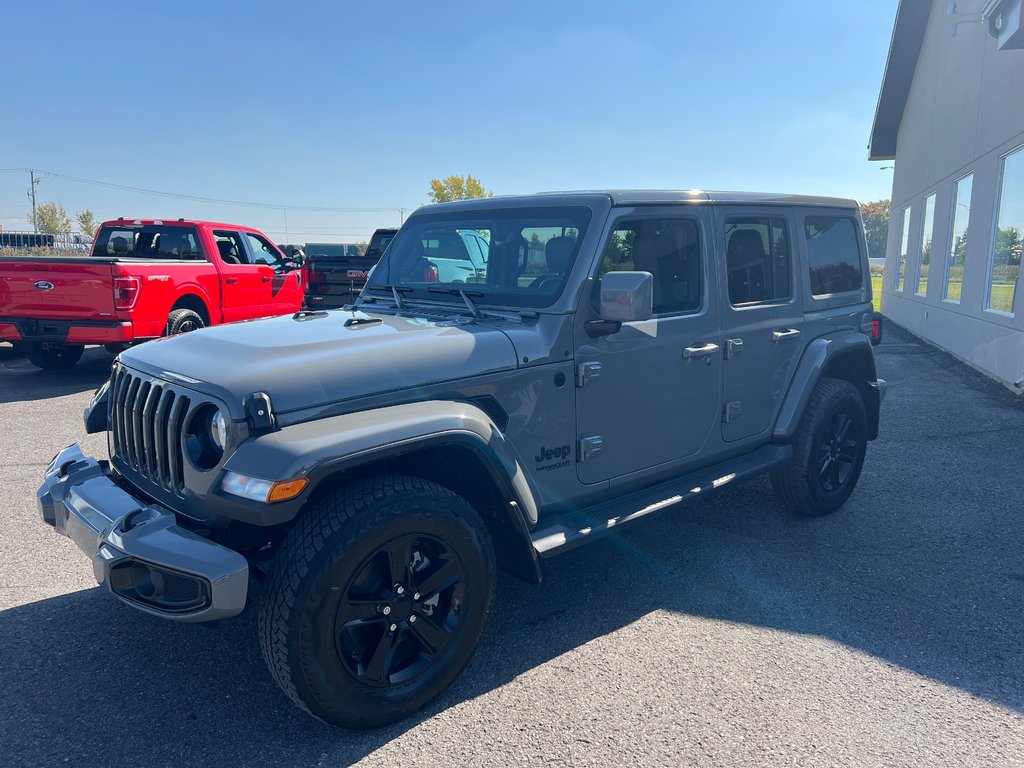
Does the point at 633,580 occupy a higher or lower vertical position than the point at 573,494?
lower

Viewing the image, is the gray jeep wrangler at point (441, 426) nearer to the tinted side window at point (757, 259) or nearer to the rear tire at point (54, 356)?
the tinted side window at point (757, 259)

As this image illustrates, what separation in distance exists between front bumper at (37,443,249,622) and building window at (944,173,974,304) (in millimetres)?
12935

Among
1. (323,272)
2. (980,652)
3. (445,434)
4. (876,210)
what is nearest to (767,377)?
(980,652)

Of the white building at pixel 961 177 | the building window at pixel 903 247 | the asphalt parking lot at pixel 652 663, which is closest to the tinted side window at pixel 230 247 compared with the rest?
the asphalt parking lot at pixel 652 663

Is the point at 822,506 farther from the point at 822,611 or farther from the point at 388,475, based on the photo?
the point at 388,475

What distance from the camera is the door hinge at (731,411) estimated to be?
4.04 meters

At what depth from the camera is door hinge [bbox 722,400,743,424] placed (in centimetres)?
404

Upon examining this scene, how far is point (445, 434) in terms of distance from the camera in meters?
2.64

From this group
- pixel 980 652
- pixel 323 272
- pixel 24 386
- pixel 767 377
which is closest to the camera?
pixel 980 652

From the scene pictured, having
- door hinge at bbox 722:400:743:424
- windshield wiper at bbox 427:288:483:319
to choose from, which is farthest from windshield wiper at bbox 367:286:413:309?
door hinge at bbox 722:400:743:424

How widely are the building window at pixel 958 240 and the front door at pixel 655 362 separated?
410 inches

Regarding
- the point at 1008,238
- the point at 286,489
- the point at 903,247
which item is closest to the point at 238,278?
the point at 286,489

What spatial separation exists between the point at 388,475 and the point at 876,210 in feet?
359

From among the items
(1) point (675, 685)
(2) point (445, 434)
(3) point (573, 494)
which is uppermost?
(2) point (445, 434)
